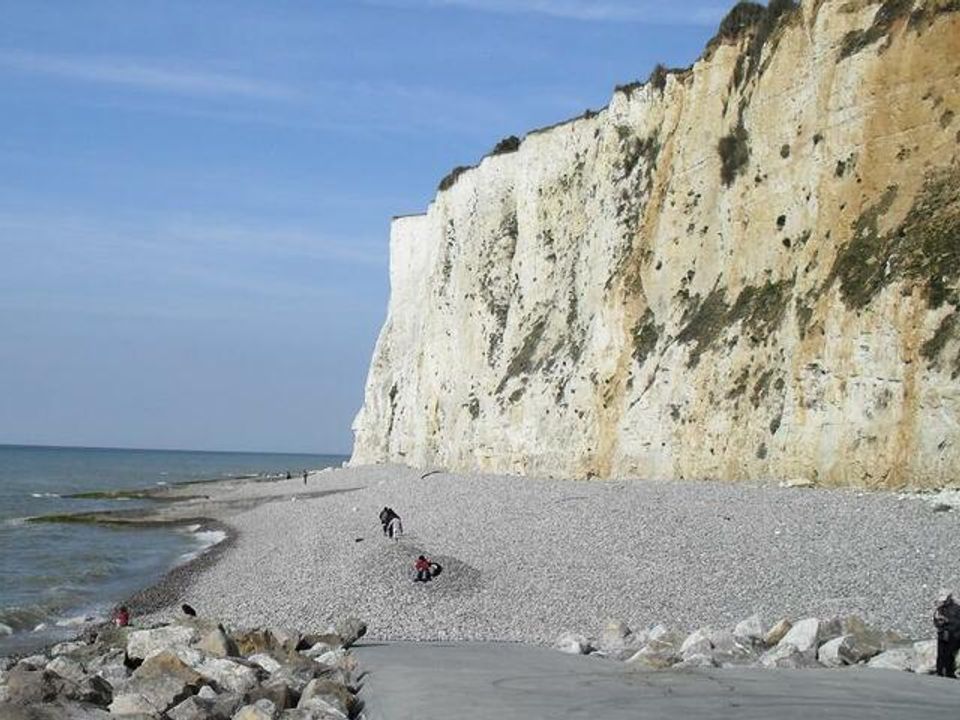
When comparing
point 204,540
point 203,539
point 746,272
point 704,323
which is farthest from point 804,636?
point 203,539

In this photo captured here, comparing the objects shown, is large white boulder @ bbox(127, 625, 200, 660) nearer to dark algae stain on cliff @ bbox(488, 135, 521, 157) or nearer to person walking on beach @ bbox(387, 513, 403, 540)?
person walking on beach @ bbox(387, 513, 403, 540)

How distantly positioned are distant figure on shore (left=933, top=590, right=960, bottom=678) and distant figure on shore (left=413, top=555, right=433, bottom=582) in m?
9.23

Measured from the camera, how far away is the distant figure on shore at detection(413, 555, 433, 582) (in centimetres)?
1702

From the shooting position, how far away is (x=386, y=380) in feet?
211

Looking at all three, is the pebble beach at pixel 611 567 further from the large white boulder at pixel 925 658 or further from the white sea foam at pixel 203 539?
the white sea foam at pixel 203 539

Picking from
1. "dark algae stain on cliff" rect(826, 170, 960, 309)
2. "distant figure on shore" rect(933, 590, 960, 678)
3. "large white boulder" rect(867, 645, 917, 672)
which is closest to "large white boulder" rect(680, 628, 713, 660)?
"large white boulder" rect(867, 645, 917, 672)

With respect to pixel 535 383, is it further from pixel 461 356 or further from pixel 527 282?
pixel 461 356

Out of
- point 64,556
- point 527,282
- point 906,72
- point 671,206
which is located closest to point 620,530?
point 906,72

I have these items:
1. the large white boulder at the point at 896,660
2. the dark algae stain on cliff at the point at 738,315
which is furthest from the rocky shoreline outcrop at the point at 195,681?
the dark algae stain on cliff at the point at 738,315

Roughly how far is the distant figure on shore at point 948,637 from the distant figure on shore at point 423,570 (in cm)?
923

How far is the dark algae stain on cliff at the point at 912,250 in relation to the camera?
66.6ft

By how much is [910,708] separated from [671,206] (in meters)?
25.3

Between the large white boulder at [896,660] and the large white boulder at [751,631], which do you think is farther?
the large white boulder at [751,631]

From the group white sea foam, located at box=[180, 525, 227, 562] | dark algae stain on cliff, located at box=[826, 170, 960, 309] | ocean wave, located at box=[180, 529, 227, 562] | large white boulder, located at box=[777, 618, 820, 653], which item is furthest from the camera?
white sea foam, located at box=[180, 525, 227, 562]
